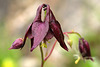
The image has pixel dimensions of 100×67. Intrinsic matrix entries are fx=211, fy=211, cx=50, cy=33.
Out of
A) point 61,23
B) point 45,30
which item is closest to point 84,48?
point 45,30

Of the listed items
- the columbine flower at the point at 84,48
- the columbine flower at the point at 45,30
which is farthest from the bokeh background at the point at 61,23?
the columbine flower at the point at 45,30

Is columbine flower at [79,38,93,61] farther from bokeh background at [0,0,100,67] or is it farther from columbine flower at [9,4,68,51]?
bokeh background at [0,0,100,67]

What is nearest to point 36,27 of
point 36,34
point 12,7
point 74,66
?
point 36,34

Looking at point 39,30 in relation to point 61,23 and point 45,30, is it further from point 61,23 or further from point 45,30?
point 61,23

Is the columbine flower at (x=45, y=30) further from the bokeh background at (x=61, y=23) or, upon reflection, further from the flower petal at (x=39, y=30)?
the bokeh background at (x=61, y=23)

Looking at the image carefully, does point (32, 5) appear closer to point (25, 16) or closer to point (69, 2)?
point (25, 16)

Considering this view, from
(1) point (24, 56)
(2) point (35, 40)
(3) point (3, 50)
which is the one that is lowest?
(1) point (24, 56)

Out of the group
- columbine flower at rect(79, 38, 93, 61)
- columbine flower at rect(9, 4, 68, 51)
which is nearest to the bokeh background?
columbine flower at rect(79, 38, 93, 61)

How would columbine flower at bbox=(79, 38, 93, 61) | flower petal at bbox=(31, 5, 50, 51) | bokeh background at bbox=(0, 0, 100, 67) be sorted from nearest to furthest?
flower petal at bbox=(31, 5, 50, 51)
columbine flower at bbox=(79, 38, 93, 61)
bokeh background at bbox=(0, 0, 100, 67)

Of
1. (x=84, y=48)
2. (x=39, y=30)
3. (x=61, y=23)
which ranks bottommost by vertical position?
(x=61, y=23)
